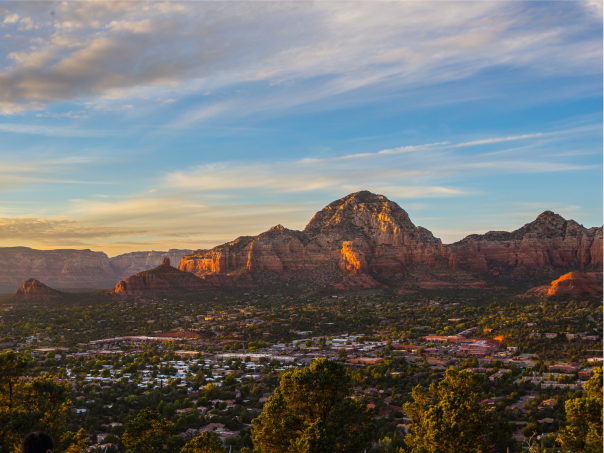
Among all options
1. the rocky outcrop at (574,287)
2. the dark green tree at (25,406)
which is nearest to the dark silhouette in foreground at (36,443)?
the dark green tree at (25,406)

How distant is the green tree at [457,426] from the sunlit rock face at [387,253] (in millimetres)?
116011

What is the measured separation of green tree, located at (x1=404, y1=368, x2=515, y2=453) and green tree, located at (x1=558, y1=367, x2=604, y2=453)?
2938mm

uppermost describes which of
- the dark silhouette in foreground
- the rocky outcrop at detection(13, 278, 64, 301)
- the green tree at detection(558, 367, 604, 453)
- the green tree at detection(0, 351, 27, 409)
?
the dark silhouette in foreground

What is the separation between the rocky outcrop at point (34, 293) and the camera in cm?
12825

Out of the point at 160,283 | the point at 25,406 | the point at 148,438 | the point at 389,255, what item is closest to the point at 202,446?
the point at 148,438

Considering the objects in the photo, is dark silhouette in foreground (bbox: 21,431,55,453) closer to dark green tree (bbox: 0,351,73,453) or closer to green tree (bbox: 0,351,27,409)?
dark green tree (bbox: 0,351,73,453)

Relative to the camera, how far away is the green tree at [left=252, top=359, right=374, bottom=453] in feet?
71.0

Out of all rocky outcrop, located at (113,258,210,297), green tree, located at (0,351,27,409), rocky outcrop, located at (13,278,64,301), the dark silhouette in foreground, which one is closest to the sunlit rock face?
rocky outcrop, located at (113,258,210,297)

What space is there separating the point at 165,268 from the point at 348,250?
194 feet

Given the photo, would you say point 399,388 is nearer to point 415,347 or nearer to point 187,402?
point 187,402

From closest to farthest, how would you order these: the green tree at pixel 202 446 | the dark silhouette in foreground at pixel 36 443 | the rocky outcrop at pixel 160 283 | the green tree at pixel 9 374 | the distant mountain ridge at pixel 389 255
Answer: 1. the dark silhouette in foreground at pixel 36 443
2. the green tree at pixel 202 446
3. the green tree at pixel 9 374
4. the rocky outcrop at pixel 160 283
5. the distant mountain ridge at pixel 389 255

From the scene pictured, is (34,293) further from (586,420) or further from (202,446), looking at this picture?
(586,420)

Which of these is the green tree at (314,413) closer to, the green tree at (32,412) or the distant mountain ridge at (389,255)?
the green tree at (32,412)

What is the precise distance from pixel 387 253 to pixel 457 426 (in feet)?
453
